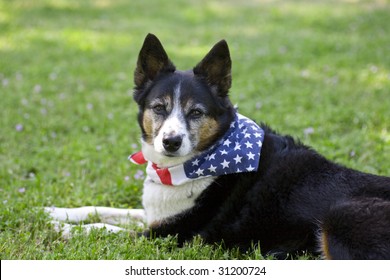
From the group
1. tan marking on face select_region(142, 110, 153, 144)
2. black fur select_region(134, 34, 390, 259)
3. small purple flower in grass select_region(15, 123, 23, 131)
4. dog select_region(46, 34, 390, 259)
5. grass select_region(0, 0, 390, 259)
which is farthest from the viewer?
small purple flower in grass select_region(15, 123, 23, 131)

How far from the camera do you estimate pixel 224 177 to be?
4.35 metres

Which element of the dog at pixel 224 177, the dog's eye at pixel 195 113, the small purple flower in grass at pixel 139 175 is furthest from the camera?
the small purple flower in grass at pixel 139 175

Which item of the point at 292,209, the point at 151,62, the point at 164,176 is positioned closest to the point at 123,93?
the point at 151,62

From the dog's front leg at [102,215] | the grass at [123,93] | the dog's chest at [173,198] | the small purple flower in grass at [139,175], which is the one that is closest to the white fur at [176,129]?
the dog's chest at [173,198]

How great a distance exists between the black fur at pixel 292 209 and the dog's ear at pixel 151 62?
0.32 meters

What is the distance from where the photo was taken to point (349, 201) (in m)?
3.72

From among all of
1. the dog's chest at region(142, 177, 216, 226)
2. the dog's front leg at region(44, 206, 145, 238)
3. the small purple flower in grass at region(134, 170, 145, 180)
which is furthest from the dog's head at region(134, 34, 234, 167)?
the small purple flower in grass at region(134, 170, 145, 180)

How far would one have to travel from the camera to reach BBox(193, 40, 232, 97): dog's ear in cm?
446

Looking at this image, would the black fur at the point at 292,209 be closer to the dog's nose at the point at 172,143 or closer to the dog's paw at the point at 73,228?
the dog's paw at the point at 73,228

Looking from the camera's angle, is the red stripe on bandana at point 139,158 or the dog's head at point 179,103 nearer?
the dog's head at point 179,103

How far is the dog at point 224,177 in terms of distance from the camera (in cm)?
387

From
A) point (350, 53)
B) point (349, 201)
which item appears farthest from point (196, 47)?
point (349, 201)

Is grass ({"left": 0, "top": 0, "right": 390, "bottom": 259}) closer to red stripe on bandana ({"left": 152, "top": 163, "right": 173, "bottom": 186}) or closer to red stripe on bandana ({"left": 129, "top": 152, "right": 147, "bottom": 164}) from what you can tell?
red stripe on bandana ({"left": 152, "top": 163, "right": 173, "bottom": 186})
